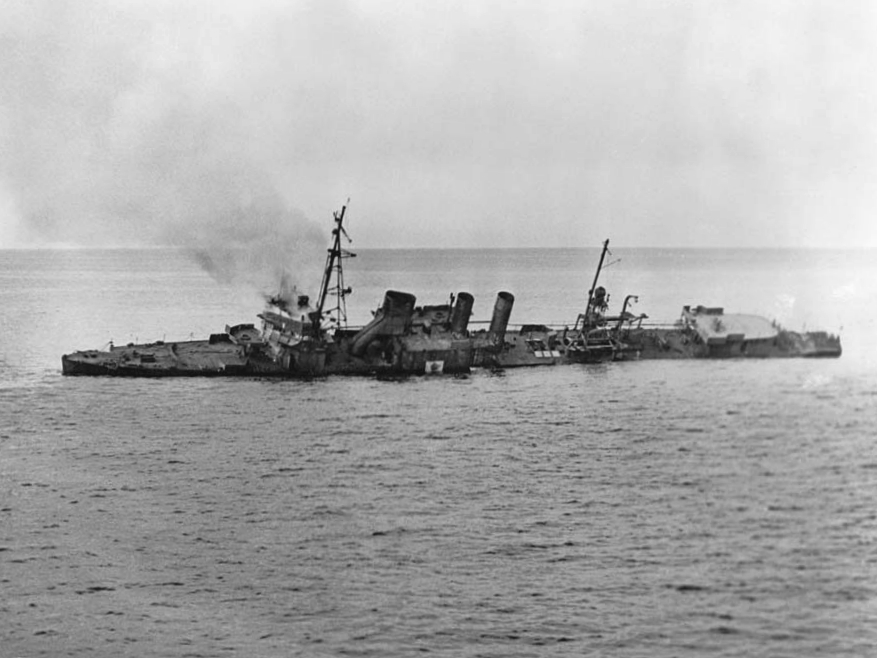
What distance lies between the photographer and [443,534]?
27.7 metres

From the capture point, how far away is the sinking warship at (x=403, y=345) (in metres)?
57.4

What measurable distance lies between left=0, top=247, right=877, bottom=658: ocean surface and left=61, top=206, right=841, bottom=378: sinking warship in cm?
900

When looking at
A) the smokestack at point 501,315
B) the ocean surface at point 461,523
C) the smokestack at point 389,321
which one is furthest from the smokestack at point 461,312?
the ocean surface at point 461,523

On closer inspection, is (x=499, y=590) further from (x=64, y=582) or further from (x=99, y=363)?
(x=99, y=363)

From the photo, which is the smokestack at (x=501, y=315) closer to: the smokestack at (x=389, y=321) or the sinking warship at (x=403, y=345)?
the sinking warship at (x=403, y=345)

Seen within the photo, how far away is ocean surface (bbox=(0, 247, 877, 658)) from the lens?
21.1m

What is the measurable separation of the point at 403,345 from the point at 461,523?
30.9m

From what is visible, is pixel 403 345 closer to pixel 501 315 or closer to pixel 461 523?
pixel 501 315

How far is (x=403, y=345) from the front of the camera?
59.0m

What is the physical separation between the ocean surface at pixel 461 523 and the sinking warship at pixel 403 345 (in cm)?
900

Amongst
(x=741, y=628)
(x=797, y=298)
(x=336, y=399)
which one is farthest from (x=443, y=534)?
(x=797, y=298)

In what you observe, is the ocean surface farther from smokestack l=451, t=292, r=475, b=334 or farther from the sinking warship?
smokestack l=451, t=292, r=475, b=334

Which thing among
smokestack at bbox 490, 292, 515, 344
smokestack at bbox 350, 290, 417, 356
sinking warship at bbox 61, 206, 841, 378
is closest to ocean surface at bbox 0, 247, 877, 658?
sinking warship at bbox 61, 206, 841, 378

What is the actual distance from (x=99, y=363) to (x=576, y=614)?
42.5m
